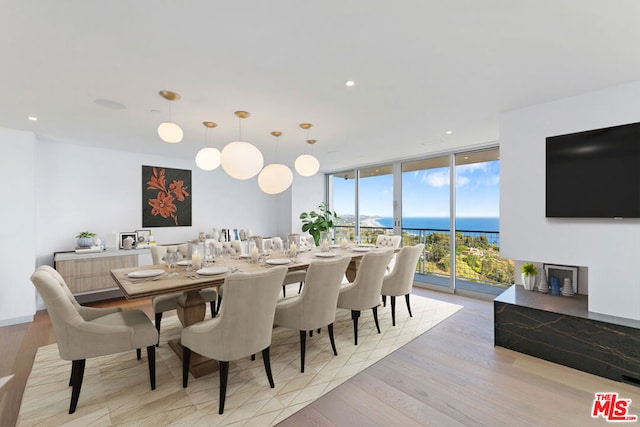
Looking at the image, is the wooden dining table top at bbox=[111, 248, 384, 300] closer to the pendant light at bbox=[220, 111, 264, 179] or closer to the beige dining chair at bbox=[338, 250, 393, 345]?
the beige dining chair at bbox=[338, 250, 393, 345]

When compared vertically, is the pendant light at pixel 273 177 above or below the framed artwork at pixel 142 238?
above

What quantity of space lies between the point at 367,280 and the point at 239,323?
4.80 feet

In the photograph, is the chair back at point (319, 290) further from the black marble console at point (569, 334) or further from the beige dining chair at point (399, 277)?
the black marble console at point (569, 334)

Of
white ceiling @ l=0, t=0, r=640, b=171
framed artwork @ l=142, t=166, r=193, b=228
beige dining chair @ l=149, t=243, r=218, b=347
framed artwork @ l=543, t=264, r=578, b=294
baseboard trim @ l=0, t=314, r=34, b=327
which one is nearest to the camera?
white ceiling @ l=0, t=0, r=640, b=171

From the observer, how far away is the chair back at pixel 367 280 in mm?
2900

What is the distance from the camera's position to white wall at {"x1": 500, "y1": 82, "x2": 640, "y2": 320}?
241cm

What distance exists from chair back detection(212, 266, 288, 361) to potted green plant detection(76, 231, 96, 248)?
3.67 meters

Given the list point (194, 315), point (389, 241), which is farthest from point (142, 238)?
A: point (389, 241)

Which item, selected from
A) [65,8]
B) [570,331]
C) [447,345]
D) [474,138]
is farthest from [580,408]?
[65,8]

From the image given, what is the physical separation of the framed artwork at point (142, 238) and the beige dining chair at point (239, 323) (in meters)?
3.35

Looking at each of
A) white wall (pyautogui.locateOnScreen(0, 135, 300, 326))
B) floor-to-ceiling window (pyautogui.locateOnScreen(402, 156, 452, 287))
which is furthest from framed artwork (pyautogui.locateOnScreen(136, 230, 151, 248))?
floor-to-ceiling window (pyautogui.locateOnScreen(402, 156, 452, 287))

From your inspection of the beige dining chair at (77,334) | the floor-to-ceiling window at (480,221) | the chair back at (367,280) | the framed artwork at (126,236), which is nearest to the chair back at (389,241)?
the floor-to-ceiling window at (480,221)

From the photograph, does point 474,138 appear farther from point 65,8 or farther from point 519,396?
point 65,8

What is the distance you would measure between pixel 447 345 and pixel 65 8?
3.92 meters
